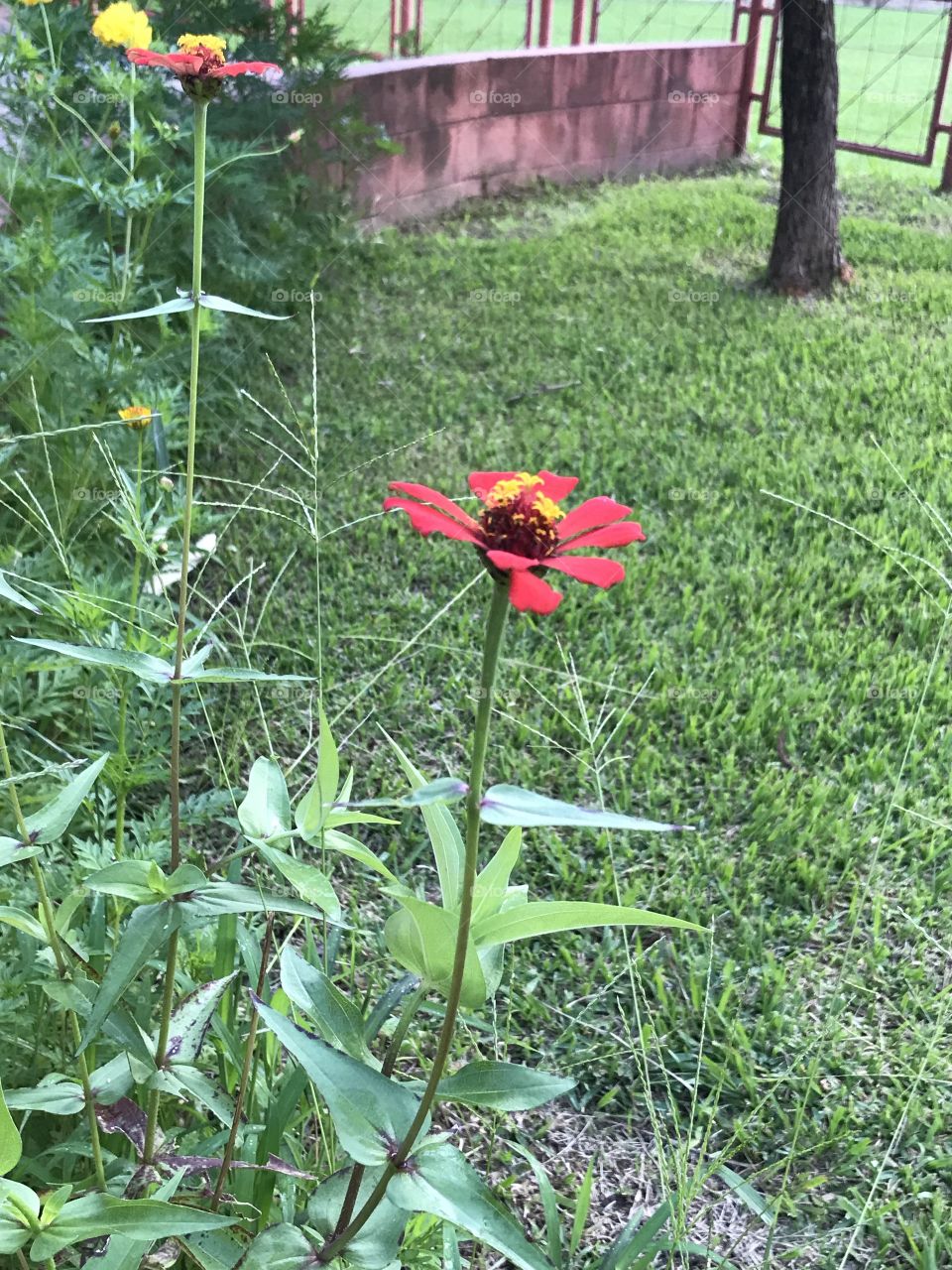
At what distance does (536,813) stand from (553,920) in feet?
0.43

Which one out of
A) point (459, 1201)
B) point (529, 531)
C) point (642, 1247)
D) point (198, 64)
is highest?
point (198, 64)

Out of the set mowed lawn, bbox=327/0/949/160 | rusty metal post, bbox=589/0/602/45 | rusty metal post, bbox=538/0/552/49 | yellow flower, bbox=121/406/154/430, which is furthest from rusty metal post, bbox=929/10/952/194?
yellow flower, bbox=121/406/154/430

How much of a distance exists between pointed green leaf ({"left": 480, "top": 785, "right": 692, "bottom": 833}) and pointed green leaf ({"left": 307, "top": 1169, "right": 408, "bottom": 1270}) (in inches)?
14.6

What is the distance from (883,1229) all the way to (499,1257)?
50cm

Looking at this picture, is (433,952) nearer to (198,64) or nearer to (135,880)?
(135,880)

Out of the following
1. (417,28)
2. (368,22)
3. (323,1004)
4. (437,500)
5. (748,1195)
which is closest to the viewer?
(437,500)

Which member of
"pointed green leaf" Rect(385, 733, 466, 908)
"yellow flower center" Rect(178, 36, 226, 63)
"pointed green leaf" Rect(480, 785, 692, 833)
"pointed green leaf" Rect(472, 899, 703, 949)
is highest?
"yellow flower center" Rect(178, 36, 226, 63)

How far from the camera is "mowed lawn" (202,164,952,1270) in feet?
5.40

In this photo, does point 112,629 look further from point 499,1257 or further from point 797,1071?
point 797,1071

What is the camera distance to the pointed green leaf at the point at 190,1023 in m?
1.12

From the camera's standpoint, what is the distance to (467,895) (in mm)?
781

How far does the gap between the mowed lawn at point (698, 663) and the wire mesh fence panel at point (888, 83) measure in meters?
2.55

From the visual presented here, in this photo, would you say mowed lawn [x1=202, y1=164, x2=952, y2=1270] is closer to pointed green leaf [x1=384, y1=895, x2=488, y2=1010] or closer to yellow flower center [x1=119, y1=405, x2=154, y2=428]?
yellow flower center [x1=119, y1=405, x2=154, y2=428]

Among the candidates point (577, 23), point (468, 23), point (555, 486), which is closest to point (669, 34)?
point (468, 23)
